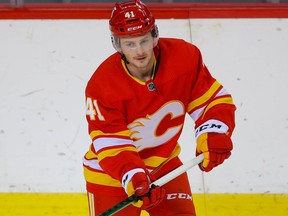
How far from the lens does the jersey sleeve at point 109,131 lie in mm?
3400

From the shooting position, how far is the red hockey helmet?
3.34 metres

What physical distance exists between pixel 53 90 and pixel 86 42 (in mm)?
267

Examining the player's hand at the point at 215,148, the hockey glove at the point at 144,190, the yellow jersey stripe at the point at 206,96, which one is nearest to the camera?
the hockey glove at the point at 144,190

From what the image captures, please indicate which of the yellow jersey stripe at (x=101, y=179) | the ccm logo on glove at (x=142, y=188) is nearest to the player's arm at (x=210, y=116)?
the ccm logo on glove at (x=142, y=188)

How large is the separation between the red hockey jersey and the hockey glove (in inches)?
2.2

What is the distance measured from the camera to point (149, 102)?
3477 mm

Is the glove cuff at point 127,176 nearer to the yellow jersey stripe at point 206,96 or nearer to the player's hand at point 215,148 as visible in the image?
the player's hand at point 215,148

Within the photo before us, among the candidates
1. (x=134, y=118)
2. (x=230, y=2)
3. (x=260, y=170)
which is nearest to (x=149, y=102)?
(x=134, y=118)

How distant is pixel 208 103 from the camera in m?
3.54

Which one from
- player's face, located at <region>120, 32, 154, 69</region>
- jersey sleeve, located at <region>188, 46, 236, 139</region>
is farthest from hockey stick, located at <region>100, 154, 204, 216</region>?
player's face, located at <region>120, 32, 154, 69</region>

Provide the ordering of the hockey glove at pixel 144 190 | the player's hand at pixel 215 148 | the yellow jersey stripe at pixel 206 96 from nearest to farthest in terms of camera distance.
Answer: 1. the hockey glove at pixel 144 190
2. the player's hand at pixel 215 148
3. the yellow jersey stripe at pixel 206 96

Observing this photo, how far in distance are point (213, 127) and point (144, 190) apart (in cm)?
36

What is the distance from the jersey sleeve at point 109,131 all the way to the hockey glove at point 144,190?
0.27 feet

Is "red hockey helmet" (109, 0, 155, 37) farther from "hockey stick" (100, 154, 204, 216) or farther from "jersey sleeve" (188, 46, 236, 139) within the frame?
"hockey stick" (100, 154, 204, 216)
